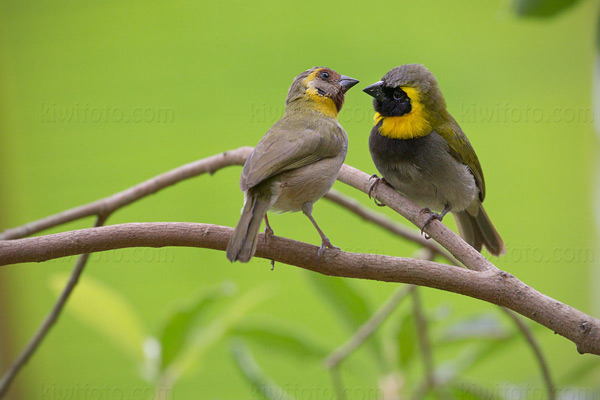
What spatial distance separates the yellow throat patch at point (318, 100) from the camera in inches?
83.6

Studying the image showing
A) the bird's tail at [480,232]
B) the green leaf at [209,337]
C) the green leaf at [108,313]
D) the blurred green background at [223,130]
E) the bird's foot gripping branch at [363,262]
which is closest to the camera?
the bird's foot gripping branch at [363,262]

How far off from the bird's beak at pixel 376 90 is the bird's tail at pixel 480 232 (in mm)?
663

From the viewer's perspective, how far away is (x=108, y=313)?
232 cm

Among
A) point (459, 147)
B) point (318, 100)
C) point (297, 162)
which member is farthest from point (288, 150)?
point (459, 147)

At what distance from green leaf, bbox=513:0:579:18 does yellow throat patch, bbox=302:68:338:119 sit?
740mm

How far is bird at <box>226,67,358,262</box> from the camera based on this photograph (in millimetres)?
1673

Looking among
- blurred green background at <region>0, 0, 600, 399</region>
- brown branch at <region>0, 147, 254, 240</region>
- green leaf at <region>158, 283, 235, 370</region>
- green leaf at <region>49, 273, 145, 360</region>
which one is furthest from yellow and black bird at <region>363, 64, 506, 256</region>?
blurred green background at <region>0, 0, 600, 399</region>

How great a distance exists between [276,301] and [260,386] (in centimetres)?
210

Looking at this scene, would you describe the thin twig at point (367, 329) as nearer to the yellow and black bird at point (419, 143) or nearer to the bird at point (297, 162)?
the yellow and black bird at point (419, 143)

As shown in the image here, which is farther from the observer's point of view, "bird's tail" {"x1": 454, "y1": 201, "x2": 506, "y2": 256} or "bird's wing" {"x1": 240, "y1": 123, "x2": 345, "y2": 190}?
"bird's tail" {"x1": 454, "y1": 201, "x2": 506, "y2": 256}

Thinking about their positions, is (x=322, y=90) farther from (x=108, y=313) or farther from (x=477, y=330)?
(x=108, y=313)

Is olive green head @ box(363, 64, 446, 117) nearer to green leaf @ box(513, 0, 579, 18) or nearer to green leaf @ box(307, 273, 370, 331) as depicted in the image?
green leaf @ box(513, 0, 579, 18)

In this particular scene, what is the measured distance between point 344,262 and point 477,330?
1.05 metres

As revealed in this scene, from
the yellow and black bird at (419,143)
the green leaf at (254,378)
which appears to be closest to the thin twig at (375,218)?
the yellow and black bird at (419,143)
